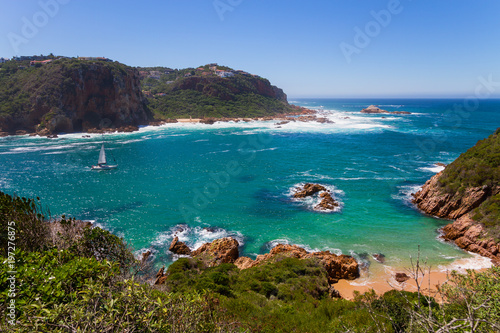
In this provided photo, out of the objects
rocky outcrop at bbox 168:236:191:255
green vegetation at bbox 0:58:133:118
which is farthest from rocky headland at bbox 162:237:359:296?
green vegetation at bbox 0:58:133:118

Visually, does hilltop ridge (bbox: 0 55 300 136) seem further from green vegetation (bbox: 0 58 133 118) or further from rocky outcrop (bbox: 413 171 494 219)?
rocky outcrop (bbox: 413 171 494 219)

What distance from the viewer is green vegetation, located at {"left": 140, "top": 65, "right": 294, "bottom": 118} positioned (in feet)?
366

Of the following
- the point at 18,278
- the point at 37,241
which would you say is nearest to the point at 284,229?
the point at 37,241

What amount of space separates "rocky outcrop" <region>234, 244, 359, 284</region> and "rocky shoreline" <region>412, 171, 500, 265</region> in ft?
36.3

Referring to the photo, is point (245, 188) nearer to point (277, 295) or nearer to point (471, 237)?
point (277, 295)

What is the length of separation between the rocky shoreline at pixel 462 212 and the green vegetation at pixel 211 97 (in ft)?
302

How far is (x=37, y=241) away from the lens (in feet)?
41.2

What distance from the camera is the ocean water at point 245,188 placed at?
23.4m

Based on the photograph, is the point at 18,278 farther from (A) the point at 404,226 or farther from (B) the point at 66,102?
(B) the point at 66,102

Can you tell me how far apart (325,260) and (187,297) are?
13.6m

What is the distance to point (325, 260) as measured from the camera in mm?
18391

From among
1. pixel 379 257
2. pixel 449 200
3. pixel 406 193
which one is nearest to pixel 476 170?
pixel 449 200

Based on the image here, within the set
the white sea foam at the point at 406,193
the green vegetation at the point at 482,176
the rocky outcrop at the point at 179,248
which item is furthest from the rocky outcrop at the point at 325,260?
the white sea foam at the point at 406,193

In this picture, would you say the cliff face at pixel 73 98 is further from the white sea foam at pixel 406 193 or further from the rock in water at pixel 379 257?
the rock in water at pixel 379 257
